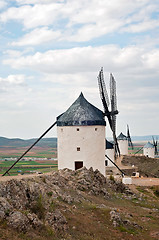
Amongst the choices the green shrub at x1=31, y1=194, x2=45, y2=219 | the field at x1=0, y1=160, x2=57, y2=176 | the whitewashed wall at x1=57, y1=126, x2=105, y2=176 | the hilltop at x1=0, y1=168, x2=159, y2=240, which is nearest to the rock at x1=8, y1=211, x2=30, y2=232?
the hilltop at x1=0, y1=168, x2=159, y2=240

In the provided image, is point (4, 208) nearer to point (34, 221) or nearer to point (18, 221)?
point (18, 221)

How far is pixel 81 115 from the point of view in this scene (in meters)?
25.8

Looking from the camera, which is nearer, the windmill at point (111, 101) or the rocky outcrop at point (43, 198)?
the rocky outcrop at point (43, 198)

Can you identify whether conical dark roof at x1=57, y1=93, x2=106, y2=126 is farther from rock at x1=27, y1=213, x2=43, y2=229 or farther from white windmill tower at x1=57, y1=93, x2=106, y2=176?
rock at x1=27, y1=213, x2=43, y2=229

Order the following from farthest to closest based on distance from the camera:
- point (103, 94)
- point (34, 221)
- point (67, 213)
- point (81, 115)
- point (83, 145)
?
1. point (103, 94)
2. point (81, 115)
3. point (83, 145)
4. point (67, 213)
5. point (34, 221)

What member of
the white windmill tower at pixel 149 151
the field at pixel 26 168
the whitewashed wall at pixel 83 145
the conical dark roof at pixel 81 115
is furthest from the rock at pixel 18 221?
the white windmill tower at pixel 149 151

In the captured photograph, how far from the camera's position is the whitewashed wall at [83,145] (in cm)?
2494

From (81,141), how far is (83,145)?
32 centimetres

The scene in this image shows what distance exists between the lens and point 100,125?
25.7 metres

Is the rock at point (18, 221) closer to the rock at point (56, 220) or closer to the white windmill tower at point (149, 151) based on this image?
the rock at point (56, 220)

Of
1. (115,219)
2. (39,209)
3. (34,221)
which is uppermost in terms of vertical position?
(39,209)

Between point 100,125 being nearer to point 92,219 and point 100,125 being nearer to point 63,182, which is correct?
point 63,182

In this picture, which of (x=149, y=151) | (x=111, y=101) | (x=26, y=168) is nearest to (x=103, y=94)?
(x=111, y=101)

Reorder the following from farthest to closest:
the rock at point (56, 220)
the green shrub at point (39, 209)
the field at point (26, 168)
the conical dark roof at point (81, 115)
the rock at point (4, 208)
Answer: the field at point (26, 168)
the conical dark roof at point (81, 115)
the green shrub at point (39, 209)
the rock at point (56, 220)
the rock at point (4, 208)
